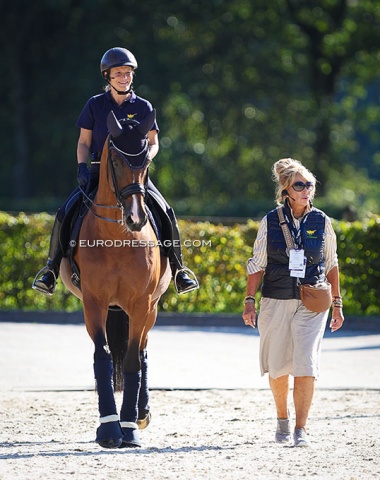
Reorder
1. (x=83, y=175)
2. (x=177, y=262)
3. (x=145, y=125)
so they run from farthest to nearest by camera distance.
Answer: (x=177, y=262) → (x=83, y=175) → (x=145, y=125)

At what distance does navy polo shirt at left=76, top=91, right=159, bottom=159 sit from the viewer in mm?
8258

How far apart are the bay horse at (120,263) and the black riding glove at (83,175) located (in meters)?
0.23

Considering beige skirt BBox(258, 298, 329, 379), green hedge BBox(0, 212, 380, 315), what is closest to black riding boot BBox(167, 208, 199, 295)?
beige skirt BBox(258, 298, 329, 379)

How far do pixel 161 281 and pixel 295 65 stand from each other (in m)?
32.0

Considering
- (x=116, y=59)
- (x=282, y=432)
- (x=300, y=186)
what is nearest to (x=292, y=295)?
(x=300, y=186)

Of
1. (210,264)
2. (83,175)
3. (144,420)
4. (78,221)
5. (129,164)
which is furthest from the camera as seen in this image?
(210,264)

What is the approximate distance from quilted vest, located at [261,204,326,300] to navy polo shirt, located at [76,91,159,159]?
4.40 feet

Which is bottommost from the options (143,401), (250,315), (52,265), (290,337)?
(143,401)

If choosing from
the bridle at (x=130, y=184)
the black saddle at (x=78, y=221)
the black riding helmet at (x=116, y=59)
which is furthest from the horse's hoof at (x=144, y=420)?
the black riding helmet at (x=116, y=59)

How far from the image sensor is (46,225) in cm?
1747

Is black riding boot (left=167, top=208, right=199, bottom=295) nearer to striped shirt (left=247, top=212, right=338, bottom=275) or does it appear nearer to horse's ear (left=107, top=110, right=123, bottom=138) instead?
striped shirt (left=247, top=212, right=338, bottom=275)

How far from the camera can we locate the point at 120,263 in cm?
783

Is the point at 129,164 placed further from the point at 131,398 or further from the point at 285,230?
the point at 131,398

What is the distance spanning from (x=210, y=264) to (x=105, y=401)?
31.0ft
